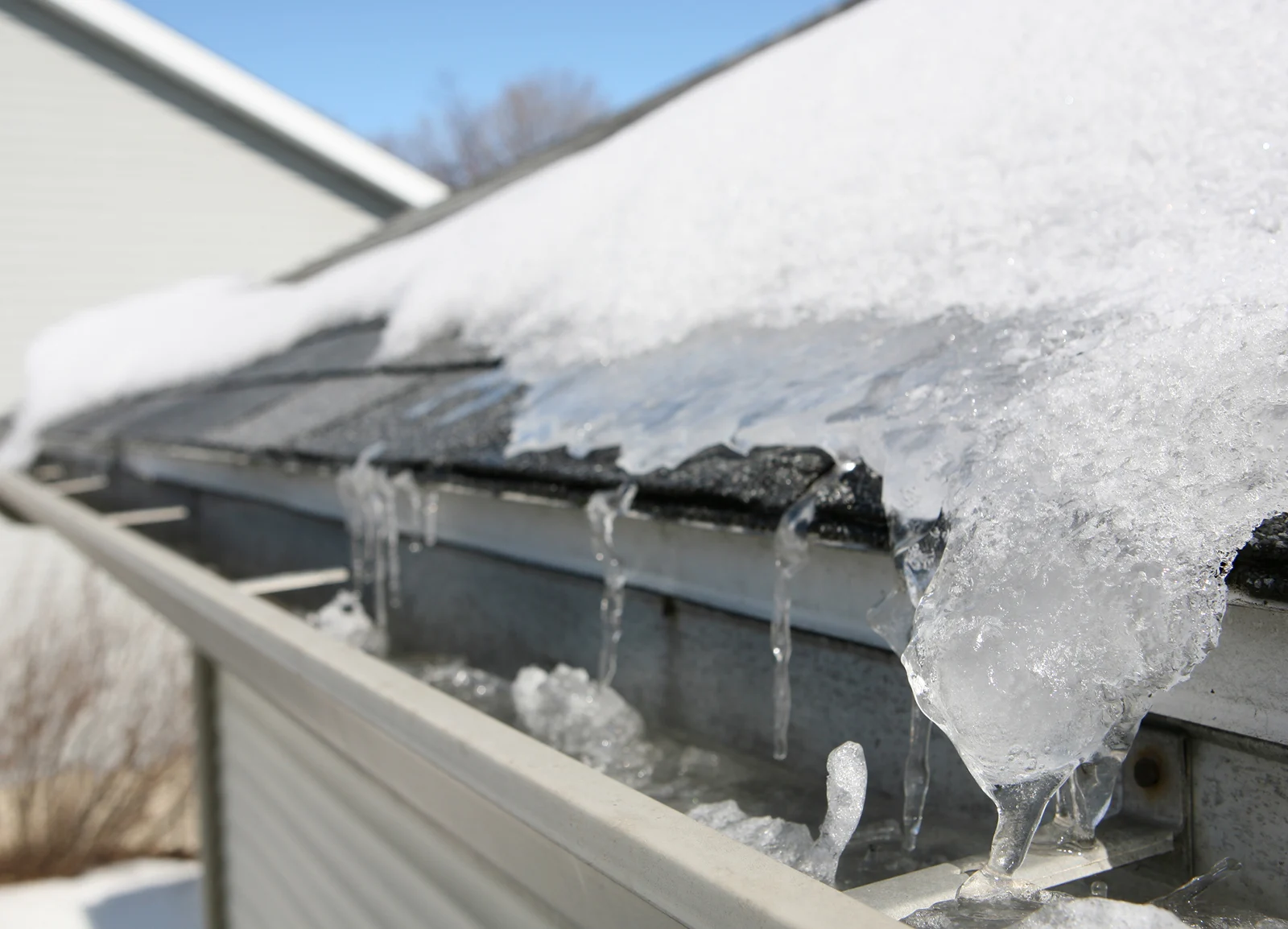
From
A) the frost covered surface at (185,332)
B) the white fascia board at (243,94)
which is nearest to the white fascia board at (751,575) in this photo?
the frost covered surface at (185,332)

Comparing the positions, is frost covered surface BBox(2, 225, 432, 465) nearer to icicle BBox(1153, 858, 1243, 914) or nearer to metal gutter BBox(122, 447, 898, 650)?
metal gutter BBox(122, 447, 898, 650)

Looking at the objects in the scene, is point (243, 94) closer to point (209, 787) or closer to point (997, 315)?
point (209, 787)

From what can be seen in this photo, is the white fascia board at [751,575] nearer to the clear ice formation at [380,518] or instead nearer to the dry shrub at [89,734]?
the clear ice formation at [380,518]

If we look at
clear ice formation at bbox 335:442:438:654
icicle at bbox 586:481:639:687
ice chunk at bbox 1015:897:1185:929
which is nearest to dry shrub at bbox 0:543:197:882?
clear ice formation at bbox 335:442:438:654

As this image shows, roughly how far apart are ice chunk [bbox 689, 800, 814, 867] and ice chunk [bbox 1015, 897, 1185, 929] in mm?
322

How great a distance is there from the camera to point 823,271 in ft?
4.59

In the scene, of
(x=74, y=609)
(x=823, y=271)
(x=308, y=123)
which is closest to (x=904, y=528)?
(x=823, y=271)

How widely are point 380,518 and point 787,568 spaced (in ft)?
3.62

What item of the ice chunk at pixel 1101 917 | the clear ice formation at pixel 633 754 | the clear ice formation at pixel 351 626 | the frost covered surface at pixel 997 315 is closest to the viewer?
the ice chunk at pixel 1101 917

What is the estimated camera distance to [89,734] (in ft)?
26.0

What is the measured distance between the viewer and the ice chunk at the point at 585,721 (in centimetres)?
132

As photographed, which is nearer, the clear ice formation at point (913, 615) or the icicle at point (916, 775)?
the clear ice formation at point (913, 615)

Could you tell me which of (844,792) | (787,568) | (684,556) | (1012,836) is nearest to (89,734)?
(684,556)

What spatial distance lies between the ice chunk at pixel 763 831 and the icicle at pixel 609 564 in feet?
1.15
